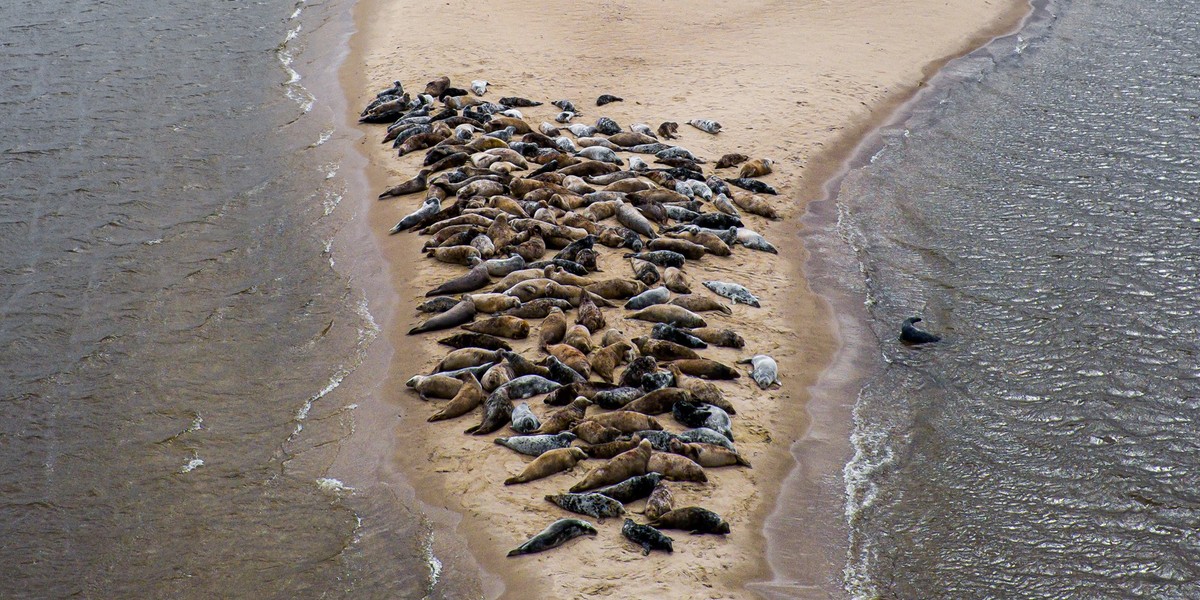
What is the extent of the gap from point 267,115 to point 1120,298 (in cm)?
1122

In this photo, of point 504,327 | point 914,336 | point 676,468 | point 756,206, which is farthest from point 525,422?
point 756,206

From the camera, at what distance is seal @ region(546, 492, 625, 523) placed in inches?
253

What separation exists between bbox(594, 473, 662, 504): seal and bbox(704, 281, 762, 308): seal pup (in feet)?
10.7

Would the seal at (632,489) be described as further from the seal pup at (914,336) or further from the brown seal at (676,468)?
the seal pup at (914,336)

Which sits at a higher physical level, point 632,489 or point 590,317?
point 590,317

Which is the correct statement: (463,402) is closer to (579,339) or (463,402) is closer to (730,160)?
(579,339)

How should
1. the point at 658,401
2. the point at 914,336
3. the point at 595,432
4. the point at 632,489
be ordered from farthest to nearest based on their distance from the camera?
the point at 914,336 → the point at 658,401 → the point at 595,432 → the point at 632,489

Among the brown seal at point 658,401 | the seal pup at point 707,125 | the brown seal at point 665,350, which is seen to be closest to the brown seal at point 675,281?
the brown seal at point 665,350

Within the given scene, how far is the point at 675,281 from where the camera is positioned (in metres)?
9.49

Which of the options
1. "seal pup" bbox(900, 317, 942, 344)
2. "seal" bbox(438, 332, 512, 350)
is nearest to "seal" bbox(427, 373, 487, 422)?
"seal" bbox(438, 332, 512, 350)

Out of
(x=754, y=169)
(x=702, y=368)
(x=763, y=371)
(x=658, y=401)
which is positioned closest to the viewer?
(x=658, y=401)

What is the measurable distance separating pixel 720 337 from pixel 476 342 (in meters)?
2.11

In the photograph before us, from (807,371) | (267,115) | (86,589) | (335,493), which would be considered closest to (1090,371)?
(807,371)

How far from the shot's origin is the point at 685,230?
1068 centimetres
